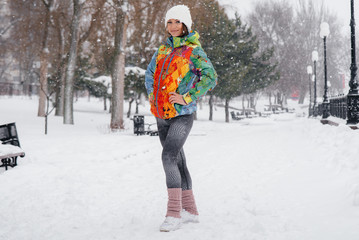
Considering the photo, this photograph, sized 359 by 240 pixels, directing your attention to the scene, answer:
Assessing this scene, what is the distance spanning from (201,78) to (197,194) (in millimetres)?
2251

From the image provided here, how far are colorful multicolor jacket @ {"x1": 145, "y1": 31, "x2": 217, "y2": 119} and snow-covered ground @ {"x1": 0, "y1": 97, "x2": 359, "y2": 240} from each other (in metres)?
1.14

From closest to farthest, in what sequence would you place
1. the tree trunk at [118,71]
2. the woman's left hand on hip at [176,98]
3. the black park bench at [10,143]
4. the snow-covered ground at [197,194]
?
the woman's left hand on hip at [176,98], the snow-covered ground at [197,194], the black park bench at [10,143], the tree trunk at [118,71]

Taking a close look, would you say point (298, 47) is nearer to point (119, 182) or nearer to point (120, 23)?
point (120, 23)

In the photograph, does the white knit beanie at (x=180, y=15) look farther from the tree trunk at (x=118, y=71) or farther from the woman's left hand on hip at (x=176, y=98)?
the tree trunk at (x=118, y=71)

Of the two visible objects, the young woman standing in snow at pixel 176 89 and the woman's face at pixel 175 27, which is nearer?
the young woman standing in snow at pixel 176 89

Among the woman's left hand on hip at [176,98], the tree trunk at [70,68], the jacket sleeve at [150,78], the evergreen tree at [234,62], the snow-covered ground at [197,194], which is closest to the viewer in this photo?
the woman's left hand on hip at [176,98]

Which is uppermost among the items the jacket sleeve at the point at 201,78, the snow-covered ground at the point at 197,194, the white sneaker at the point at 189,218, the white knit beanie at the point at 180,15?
the white knit beanie at the point at 180,15

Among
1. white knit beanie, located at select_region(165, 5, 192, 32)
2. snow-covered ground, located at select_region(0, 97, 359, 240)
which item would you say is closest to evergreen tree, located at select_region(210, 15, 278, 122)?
snow-covered ground, located at select_region(0, 97, 359, 240)

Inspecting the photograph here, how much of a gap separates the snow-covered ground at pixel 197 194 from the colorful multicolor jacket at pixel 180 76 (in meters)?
1.14

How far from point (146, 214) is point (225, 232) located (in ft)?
3.67

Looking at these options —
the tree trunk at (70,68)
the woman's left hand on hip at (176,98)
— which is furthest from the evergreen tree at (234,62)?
the woman's left hand on hip at (176,98)

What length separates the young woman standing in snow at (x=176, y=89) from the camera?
132 inches

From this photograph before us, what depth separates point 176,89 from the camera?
Result: 3387mm

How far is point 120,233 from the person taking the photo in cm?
336
